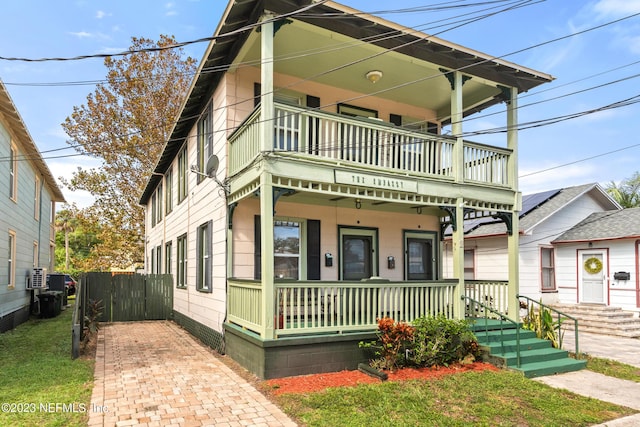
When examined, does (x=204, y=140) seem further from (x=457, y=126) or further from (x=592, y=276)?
(x=592, y=276)

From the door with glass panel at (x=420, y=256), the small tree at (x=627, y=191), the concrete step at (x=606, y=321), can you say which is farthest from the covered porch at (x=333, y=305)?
the small tree at (x=627, y=191)

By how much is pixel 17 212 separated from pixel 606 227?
64.8ft

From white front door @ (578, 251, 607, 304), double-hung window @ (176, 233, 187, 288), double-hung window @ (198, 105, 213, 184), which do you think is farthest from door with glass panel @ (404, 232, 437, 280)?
white front door @ (578, 251, 607, 304)

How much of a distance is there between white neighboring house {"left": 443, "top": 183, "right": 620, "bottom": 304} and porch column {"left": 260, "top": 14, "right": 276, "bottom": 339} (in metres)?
10.6

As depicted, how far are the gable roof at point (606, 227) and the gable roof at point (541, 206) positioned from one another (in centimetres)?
102

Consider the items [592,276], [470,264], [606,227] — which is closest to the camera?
[592,276]

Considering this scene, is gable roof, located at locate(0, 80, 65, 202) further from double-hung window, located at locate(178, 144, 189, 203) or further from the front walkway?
the front walkway

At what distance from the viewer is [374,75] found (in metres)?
8.99

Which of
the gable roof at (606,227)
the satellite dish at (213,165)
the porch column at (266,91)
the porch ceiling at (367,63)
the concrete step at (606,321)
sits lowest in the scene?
the concrete step at (606,321)

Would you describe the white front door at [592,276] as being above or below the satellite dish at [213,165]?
below

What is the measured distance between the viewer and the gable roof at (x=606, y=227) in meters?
14.1

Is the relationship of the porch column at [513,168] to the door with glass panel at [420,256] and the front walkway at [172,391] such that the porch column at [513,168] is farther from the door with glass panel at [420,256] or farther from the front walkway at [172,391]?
the front walkway at [172,391]

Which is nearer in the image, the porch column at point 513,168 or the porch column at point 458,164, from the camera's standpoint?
the porch column at point 458,164

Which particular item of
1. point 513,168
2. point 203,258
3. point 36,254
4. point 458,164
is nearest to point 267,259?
point 203,258
